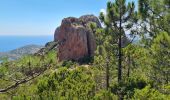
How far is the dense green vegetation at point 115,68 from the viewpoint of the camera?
7543 mm

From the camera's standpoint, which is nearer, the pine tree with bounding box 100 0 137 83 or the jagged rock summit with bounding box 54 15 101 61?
the pine tree with bounding box 100 0 137 83

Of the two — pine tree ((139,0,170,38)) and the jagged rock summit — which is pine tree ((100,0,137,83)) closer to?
pine tree ((139,0,170,38))

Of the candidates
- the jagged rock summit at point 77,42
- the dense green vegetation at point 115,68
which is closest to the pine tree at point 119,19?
the dense green vegetation at point 115,68

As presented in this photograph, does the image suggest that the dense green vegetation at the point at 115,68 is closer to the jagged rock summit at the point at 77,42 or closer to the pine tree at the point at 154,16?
the pine tree at the point at 154,16

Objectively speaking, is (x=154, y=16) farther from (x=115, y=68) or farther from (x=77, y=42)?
(x=77, y=42)

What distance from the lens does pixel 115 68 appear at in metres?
26.2

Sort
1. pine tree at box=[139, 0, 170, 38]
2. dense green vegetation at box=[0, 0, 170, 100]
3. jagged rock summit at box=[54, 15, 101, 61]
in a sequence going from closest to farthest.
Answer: dense green vegetation at box=[0, 0, 170, 100]
pine tree at box=[139, 0, 170, 38]
jagged rock summit at box=[54, 15, 101, 61]

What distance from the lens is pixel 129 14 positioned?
73.9ft

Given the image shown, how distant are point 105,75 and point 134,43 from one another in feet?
18.8

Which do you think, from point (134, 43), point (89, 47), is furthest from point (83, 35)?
point (134, 43)

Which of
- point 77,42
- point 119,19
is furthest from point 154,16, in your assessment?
point 77,42

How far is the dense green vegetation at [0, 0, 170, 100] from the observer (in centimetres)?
754

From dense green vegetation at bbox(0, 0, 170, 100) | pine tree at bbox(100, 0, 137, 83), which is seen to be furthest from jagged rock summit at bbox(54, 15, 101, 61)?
pine tree at bbox(100, 0, 137, 83)

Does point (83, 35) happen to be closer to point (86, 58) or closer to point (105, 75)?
point (86, 58)
